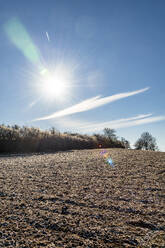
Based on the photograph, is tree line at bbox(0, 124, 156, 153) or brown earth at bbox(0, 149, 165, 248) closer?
brown earth at bbox(0, 149, 165, 248)

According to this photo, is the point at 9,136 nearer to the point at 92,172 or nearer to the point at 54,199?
the point at 92,172

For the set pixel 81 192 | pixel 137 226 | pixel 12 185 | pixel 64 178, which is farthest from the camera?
pixel 64 178

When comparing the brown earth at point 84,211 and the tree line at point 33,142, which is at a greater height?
the tree line at point 33,142

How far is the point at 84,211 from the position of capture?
1329 mm

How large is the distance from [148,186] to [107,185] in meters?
0.41

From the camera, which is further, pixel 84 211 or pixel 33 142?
pixel 33 142

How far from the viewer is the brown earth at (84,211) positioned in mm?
1008

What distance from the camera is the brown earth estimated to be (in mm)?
1008

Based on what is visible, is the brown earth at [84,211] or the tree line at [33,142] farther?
the tree line at [33,142]

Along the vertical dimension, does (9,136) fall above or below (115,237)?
above

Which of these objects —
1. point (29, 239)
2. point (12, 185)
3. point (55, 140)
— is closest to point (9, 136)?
point (55, 140)

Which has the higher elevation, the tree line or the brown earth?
the tree line

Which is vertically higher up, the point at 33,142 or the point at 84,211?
the point at 33,142

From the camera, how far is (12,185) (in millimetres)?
2027
